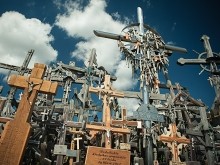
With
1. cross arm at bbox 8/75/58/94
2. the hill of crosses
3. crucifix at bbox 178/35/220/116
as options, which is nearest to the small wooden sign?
the hill of crosses

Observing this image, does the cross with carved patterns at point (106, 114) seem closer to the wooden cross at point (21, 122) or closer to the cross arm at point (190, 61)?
the cross arm at point (190, 61)

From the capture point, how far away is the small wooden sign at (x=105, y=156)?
6754mm

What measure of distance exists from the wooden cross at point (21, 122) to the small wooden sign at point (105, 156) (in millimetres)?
2653

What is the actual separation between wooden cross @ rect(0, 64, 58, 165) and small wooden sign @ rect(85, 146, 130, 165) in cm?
265

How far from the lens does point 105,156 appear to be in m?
6.87

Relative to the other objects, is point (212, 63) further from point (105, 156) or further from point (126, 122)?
point (105, 156)

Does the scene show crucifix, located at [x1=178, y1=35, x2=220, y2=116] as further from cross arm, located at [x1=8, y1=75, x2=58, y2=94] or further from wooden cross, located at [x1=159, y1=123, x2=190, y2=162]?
cross arm, located at [x1=8, y1=75, x2=58, y2=94]

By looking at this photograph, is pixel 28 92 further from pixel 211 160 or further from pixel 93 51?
pixel 93 51

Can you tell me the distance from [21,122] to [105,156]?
329 centimetres

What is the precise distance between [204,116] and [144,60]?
11.1ft

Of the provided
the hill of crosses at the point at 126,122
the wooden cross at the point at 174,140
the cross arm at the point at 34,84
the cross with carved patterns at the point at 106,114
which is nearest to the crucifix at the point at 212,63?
the hill of crosses at the point at 126,122

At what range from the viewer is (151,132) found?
6.75m

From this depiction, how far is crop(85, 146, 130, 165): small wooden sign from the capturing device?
675 centimetres

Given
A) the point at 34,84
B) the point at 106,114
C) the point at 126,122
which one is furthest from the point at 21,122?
the point at 126,122
